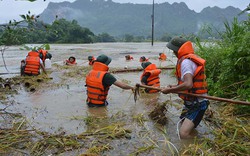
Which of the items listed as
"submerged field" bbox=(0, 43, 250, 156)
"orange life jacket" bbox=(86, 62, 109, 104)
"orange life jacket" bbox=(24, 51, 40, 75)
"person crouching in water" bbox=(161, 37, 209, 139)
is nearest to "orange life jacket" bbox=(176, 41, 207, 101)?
"person crouching in water" bbox=(161, 37, 209, 139)

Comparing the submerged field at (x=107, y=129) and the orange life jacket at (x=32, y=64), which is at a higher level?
the orange life jacket at (x=32, y=64)

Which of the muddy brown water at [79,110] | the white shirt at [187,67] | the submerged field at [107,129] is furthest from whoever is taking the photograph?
the muddy brown water at [79,110]

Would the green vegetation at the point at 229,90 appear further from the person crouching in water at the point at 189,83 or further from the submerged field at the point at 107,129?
the person crouching in water at the point at 189,83

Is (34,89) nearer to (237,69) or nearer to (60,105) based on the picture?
(60,105)

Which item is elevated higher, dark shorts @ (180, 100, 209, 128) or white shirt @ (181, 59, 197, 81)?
white shirt @ (181, 59, 197, 81)

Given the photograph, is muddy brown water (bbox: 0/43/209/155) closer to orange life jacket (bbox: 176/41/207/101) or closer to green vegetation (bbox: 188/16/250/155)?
green vegetation (bbox: 188/16/250/155)

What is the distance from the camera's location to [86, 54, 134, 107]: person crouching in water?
18.5 feet

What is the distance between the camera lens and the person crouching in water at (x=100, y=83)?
18.5 ft

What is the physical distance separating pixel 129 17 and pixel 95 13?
3392 cm

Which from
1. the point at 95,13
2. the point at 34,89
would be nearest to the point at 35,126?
the point at 34,89

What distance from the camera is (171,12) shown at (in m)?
138

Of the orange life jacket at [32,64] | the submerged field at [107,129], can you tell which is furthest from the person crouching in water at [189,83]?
the orange life jacket at [32,64]

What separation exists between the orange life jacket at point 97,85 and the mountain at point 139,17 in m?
97.2

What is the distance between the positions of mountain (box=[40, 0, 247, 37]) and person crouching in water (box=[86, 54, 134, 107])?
97163 millimetres
